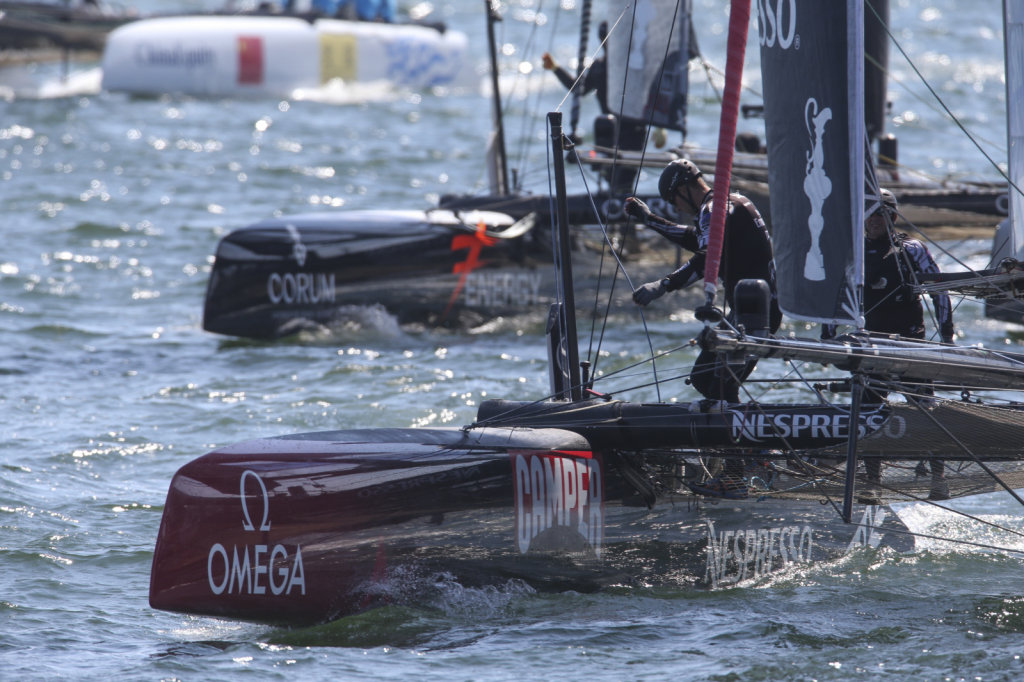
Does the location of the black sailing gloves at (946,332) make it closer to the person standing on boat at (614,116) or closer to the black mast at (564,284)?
the black mast at (564,284)

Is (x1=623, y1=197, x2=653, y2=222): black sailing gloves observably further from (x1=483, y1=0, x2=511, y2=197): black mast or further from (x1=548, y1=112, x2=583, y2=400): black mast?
(x1=483, y1=0, x2=511, y2=197): black mast

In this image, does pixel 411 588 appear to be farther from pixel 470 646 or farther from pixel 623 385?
pixel 623 385

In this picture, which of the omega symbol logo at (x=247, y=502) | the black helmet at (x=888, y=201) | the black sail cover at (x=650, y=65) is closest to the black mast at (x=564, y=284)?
the omega symbol logo at (x=247, y=502)

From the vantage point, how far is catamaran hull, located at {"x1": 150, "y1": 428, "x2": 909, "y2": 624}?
419 centimetres

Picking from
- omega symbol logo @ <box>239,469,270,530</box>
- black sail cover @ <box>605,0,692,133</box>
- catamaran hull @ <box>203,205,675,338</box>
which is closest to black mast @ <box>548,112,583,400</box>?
omega symbol logo @ <box>239,469,270,530</box>

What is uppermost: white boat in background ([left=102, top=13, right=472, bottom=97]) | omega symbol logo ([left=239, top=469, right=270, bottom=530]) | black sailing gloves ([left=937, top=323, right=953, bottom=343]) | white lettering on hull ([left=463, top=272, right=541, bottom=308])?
white boat in background ([left=102, top=13, right=472, bottom=97])

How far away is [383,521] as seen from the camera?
4211 millimetres

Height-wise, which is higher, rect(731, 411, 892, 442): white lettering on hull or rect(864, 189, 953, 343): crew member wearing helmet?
rect(864, 189, 953, 343): crew member wearing helmet

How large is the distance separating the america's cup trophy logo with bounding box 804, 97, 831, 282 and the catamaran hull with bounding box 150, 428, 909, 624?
916 mm

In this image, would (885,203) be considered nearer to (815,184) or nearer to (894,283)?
(894,283)

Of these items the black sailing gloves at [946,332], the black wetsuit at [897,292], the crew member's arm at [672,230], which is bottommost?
the black sailing gloves at [946,332]

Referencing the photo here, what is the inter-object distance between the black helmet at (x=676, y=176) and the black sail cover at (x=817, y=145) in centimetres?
53

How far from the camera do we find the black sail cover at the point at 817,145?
4191 millimetres

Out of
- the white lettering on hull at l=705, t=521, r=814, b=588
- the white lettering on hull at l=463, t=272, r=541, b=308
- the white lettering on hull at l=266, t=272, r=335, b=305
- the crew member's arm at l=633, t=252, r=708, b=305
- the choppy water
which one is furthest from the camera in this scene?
the white lettering on hull at l=463, t=272, r=541, b=308
